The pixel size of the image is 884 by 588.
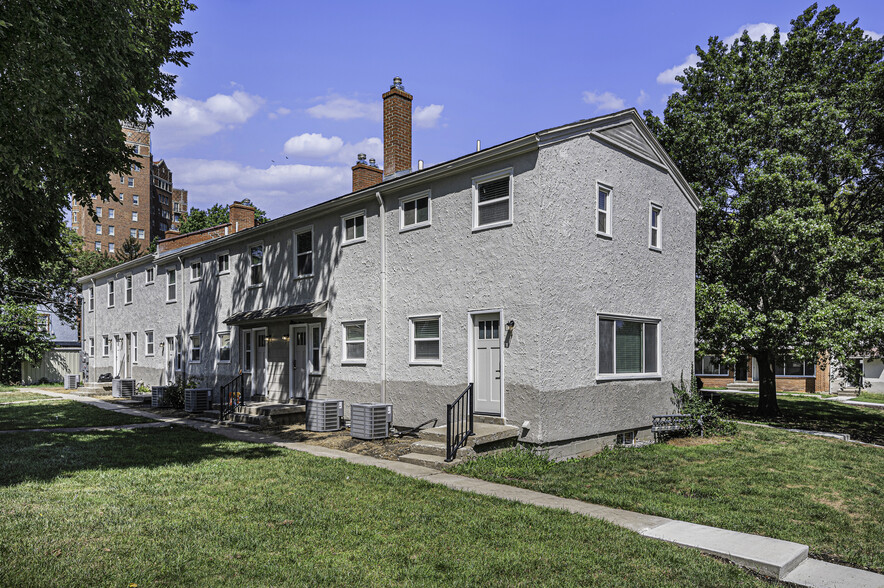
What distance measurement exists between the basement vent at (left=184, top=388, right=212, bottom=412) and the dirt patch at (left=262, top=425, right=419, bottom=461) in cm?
503

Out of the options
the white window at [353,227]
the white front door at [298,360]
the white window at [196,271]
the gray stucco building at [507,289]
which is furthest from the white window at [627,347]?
the white window at [196,271]

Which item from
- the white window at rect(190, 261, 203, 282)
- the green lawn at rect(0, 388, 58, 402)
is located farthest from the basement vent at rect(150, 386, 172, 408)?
the green lawn at rect(0, 388, 58, 402)

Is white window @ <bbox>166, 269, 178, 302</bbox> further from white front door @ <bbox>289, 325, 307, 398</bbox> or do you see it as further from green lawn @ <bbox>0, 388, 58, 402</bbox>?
white front door @ <bbox>289, 325, 307, 398</bbox>

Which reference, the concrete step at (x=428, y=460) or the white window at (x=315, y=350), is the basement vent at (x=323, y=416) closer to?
the white window at (x=315, y=350)

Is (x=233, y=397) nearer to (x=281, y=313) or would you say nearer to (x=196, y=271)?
(x=281, y=313)

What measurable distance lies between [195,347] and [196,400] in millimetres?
4374

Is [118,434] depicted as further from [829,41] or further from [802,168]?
[829,41]

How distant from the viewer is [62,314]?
39906 millimetres

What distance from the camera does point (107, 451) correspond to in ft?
38.6

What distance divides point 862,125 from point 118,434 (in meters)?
23.4

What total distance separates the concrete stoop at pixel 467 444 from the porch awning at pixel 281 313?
5826mm

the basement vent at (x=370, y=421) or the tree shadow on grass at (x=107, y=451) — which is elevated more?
the basement vent at (x=370, y=421)

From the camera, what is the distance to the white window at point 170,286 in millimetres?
24922

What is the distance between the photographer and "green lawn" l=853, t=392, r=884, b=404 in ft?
96.2
